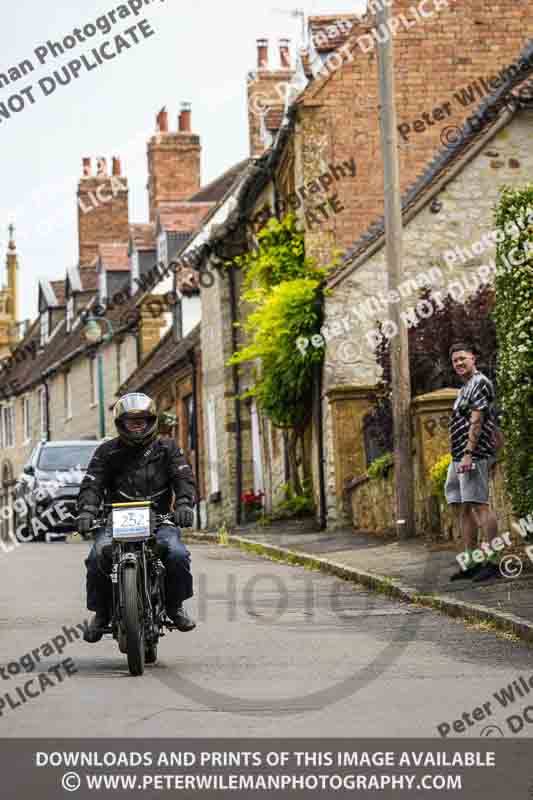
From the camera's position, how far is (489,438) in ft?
45.4

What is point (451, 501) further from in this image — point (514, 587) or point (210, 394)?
point (210, 394)

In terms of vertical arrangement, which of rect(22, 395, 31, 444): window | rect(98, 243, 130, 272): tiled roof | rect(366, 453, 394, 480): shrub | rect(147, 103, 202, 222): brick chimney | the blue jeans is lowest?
the blue jeans

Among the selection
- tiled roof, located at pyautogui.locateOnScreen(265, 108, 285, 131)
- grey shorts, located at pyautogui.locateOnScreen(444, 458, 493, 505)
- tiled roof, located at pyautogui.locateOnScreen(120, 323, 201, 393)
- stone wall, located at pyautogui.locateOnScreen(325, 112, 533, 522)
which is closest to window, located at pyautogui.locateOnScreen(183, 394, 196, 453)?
tiled roof, located at pyautogui.locateOnScreen(120, 323, 201, 393)

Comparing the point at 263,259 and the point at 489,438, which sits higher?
the point at 263,259

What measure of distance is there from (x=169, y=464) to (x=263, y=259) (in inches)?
657

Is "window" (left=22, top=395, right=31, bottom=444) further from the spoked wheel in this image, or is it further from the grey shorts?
the spoked wheel

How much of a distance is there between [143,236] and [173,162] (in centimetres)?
232

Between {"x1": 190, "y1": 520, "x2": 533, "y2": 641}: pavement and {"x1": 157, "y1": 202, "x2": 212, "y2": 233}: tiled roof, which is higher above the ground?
{"x1": 157, "y1": 202, "x2": 212, "y2": 233}: tiled roof

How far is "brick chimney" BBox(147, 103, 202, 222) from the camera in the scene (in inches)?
1802

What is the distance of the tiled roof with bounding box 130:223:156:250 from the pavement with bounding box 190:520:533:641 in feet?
74.7

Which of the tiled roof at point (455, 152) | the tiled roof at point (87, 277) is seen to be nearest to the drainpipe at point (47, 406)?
the tiled roof at point (87, 277)

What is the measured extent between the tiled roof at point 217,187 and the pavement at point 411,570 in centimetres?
2281
